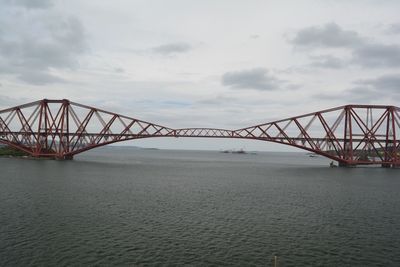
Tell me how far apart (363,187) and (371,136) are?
188ft

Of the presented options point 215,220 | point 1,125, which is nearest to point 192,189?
point 215,220

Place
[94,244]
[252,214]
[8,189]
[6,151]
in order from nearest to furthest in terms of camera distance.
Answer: [94,244]
[252,214]
[8,189]
[6,151]

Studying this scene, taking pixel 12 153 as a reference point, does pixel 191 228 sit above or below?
below

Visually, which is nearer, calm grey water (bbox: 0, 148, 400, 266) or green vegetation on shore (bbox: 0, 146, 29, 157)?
calm grey water (bbox: 0, 148, 400, 266)

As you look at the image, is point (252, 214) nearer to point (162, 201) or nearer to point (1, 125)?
point (162, 201)

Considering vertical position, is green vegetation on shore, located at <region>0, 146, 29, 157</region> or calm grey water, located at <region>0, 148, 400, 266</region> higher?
green vegetation on shore, located at <region>0, 146, 29, 157</region>

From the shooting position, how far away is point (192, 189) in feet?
196

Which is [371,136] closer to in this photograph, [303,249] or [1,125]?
[303,249]

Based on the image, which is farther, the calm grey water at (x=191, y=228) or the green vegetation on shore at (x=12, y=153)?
the green vegetation on shore at (x=12, y=153)

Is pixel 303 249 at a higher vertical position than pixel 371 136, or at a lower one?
lower

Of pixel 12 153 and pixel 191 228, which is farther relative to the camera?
pixel 12 153

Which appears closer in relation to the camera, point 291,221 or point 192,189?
point 291,221

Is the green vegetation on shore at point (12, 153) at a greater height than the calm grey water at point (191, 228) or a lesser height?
greater

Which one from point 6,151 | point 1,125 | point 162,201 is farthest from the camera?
point 6,151
